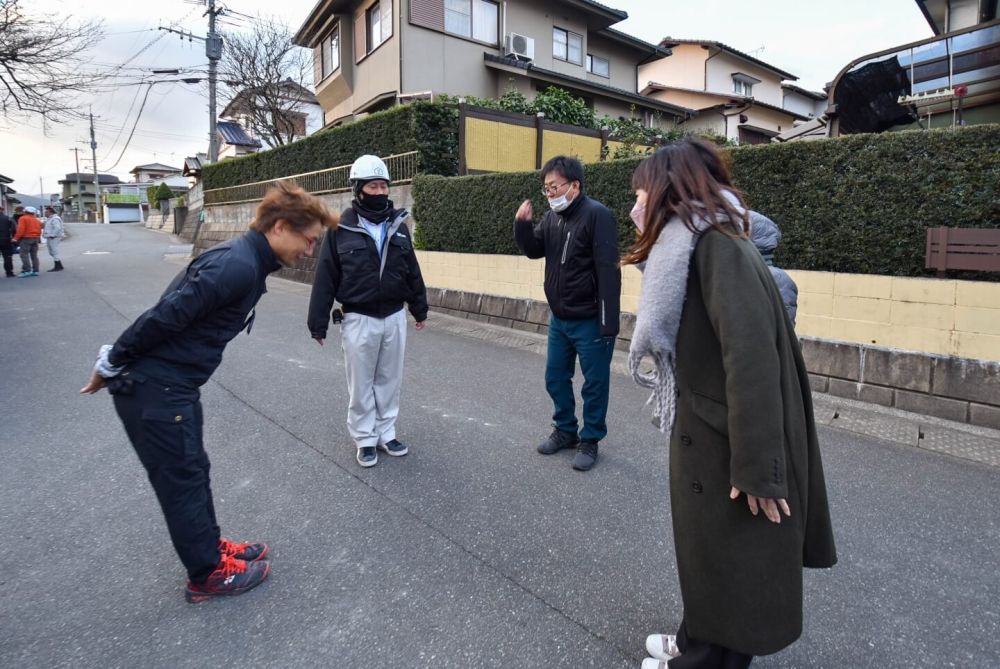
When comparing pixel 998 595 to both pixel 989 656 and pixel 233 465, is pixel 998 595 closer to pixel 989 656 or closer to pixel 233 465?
pixel 989 656

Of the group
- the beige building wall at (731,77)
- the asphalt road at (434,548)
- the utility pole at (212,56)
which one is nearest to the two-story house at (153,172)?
the utility pole at (212,56)

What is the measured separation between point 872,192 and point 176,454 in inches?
232

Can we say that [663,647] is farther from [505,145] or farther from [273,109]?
[273,109]

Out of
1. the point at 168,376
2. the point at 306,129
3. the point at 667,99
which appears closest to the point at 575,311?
the point at 168,376

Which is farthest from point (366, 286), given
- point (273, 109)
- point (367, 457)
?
point (273, 109)

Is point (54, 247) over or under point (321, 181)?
under

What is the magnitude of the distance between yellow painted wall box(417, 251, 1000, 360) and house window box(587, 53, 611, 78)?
62.0 feet

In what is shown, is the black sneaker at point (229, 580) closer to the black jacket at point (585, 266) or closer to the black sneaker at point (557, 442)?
the black sneaker at point (557, 442)

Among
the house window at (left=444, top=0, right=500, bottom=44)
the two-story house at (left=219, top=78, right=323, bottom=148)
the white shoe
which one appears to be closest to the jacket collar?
the white shoe

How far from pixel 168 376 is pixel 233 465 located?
5.95ft

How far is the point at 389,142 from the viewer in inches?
501

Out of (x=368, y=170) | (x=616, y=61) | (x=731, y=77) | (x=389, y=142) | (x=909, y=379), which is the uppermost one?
(x=731, y=77)

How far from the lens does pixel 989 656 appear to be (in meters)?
2.24

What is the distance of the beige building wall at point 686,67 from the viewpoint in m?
28.4
